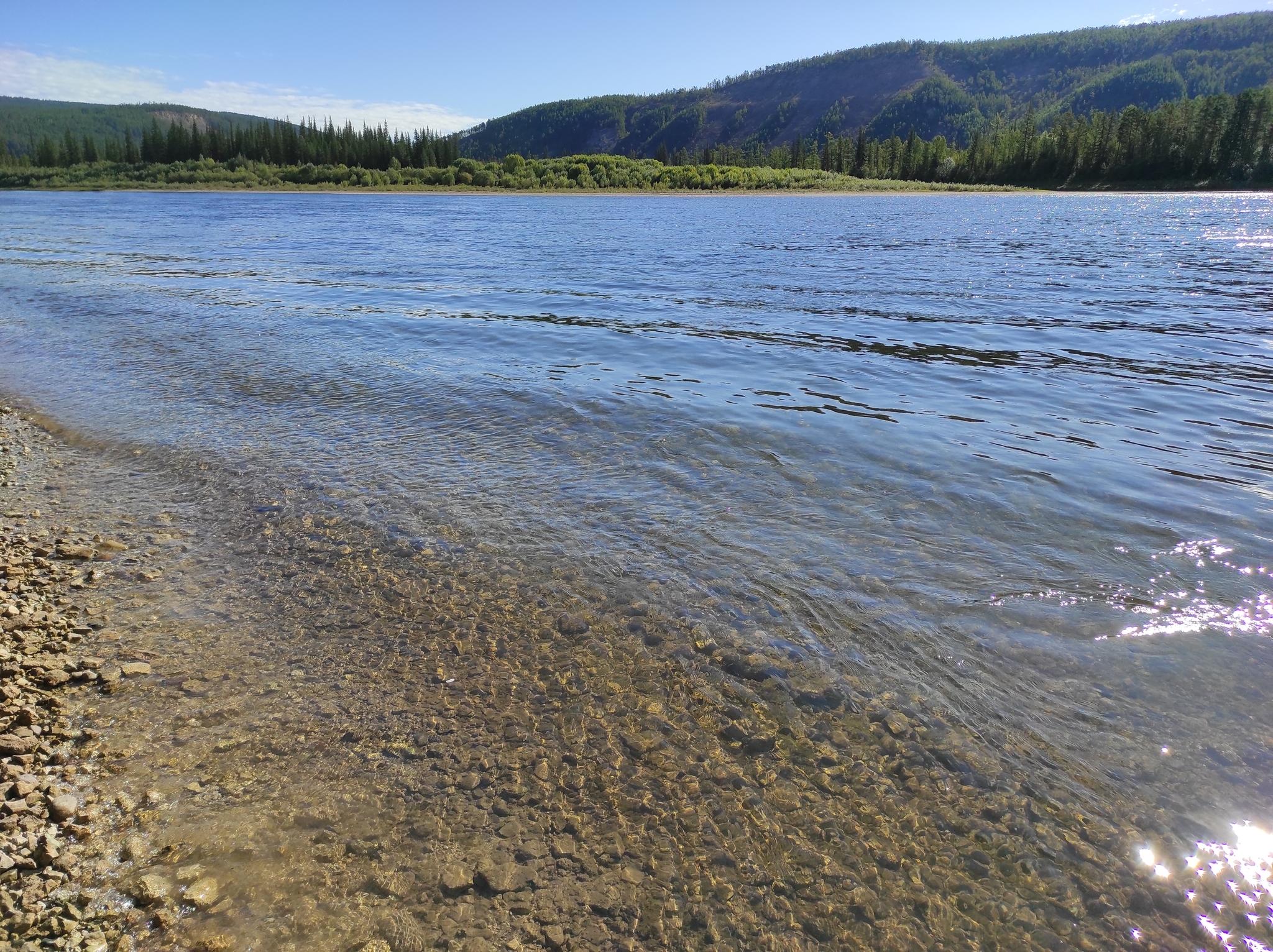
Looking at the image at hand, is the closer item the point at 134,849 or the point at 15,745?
the point at 134,849

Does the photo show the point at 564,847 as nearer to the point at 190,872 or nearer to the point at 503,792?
the point at 503,792

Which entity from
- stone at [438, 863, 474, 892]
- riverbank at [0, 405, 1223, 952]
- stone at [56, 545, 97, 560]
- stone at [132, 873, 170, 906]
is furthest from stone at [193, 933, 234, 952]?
stone at [56, 545, 97, 560]

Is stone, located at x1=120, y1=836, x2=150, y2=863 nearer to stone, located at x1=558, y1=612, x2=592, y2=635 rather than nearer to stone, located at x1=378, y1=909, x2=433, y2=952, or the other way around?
stone, located at x1=378, y1=909, x2=433, y2=952

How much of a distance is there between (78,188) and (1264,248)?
4573 inches

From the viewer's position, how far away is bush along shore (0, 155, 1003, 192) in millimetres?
91875

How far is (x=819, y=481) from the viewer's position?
20.9 feet

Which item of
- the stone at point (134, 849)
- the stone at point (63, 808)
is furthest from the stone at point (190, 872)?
the stone at point (63, 808)

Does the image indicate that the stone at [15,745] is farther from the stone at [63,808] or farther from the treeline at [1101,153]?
the treeline at [1101,153]

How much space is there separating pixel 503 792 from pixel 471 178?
10339cm

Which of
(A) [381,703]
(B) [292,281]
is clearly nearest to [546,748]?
(A) [381,703]

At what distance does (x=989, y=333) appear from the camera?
1276 centimetres

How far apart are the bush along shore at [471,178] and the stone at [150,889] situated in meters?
92.7

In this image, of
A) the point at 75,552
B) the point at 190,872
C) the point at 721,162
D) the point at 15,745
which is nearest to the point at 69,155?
the point at 721,162

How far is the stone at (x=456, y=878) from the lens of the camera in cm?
254
